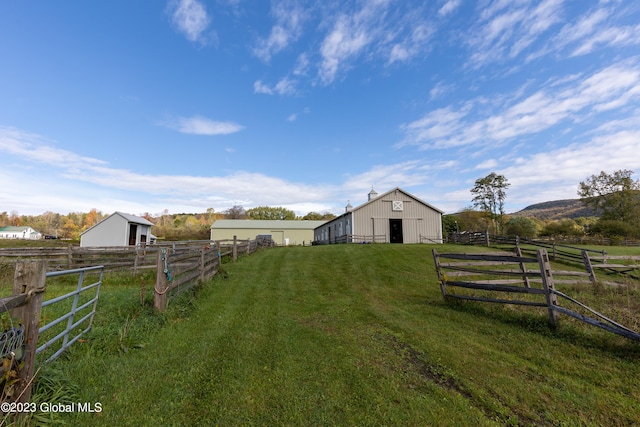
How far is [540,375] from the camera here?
3949 mm

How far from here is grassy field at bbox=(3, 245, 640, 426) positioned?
3090 mm

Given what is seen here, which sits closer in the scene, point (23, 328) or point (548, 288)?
point (23, 328)

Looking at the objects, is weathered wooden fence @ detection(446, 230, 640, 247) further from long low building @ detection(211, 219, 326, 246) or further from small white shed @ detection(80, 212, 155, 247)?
small white shed @ detection(80, 212, 155, 247)

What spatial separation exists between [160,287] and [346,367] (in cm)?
444

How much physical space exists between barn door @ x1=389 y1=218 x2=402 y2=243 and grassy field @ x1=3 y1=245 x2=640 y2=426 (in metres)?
22.0

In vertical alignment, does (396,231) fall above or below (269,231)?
below

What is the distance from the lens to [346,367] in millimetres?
4129

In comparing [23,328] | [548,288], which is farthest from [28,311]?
[548,288]

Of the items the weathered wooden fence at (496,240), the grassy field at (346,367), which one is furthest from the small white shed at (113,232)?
the weathered wooden fence at (496,240)

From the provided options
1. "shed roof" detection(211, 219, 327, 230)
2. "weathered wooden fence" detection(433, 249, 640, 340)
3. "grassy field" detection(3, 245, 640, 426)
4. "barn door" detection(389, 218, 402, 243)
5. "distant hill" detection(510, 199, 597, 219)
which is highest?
"distant hill" detection(510, 199, 597, 219)

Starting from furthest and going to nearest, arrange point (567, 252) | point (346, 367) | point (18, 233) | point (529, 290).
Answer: point (18, 233) → point (567, 252) → point (529, 290) → point (346, 367)

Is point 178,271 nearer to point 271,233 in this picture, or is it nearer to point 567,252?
point 567,252

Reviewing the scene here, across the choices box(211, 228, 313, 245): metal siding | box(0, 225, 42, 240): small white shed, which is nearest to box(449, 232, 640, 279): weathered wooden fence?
box(211, 228, 313, 245): metal siding

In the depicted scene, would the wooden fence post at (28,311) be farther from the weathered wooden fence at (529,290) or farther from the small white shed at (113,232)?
the small white shed at (113,232)
